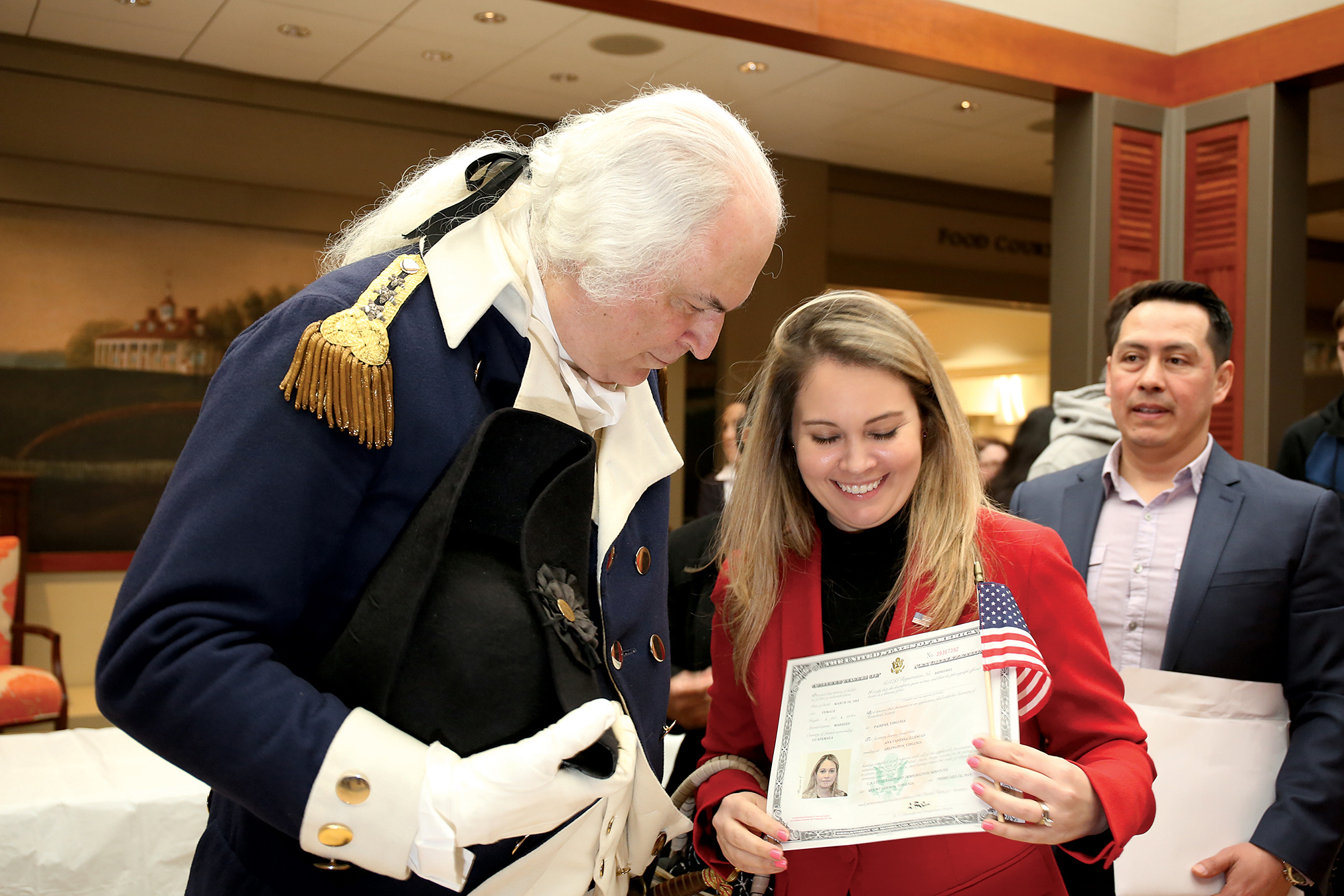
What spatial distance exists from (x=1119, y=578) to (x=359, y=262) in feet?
6.06

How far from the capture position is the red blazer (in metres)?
1.49

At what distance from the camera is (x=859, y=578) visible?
1696 mm

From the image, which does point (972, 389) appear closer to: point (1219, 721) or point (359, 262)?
point (1219, 721)

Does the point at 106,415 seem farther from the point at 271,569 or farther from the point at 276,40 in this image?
the point at 271,569

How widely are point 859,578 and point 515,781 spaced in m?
0.81

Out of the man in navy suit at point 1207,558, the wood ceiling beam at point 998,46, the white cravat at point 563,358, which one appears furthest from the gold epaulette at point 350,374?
the wood ceiling beam at point 998,46

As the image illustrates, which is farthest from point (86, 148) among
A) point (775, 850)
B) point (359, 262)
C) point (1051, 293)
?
point (775, 850)

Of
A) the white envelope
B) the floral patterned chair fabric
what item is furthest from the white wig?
the floral patterned chair fabric

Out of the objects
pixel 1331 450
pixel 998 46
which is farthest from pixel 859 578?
pixel 998 46

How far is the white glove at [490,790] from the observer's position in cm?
104

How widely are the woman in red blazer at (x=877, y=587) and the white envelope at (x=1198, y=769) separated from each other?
1.71 ft

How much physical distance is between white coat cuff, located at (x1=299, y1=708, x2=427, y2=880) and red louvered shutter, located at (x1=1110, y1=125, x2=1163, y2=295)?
571 cm

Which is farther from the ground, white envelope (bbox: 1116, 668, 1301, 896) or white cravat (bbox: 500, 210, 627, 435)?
white cravat (bbox: 500, 210, 627, 435)

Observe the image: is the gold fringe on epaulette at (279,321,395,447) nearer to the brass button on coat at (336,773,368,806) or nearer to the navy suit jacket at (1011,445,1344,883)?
the brass button on coat at (336,773,368,806)
